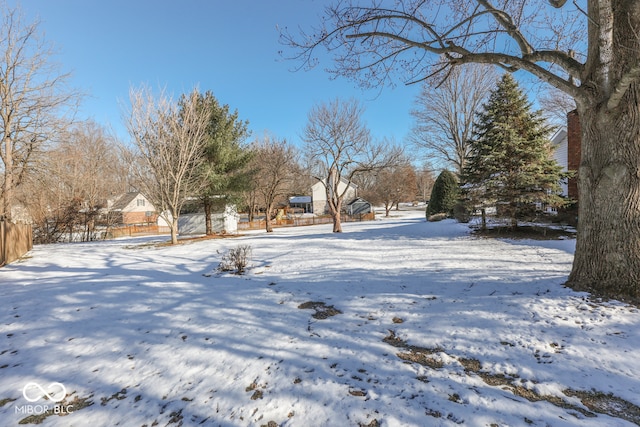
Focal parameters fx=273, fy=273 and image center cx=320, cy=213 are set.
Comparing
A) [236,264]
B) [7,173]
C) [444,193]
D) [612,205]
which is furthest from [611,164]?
[7,173]

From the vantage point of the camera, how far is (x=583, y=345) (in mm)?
2801

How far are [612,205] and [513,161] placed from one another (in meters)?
6.65

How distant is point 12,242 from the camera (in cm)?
854

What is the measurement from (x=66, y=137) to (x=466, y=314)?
60.2 feet

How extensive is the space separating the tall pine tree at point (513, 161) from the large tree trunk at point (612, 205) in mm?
5625

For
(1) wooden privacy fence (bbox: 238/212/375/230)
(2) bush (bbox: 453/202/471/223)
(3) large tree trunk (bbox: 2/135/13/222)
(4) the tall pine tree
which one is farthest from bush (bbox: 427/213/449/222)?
(3) large tree trunk (bbox: 2/135/13/222)

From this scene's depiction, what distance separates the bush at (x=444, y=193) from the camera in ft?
62.0

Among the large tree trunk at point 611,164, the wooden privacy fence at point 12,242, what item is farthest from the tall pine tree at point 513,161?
the wooden privacy fence at point 12,242

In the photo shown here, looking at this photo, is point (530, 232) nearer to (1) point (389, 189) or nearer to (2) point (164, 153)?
(2) point (164, 153)

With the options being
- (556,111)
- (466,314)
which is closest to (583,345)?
(466,314)

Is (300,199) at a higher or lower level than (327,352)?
higher

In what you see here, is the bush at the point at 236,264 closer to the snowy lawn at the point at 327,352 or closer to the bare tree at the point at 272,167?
the snowy lawn at the point at 327,352

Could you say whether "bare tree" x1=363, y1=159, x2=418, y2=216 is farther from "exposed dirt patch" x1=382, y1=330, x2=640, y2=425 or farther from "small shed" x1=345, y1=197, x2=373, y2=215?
"exposed dirt patch" x1=382, y1=330, x2=640, y2=425

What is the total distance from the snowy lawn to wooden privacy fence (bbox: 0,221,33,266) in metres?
3.33
